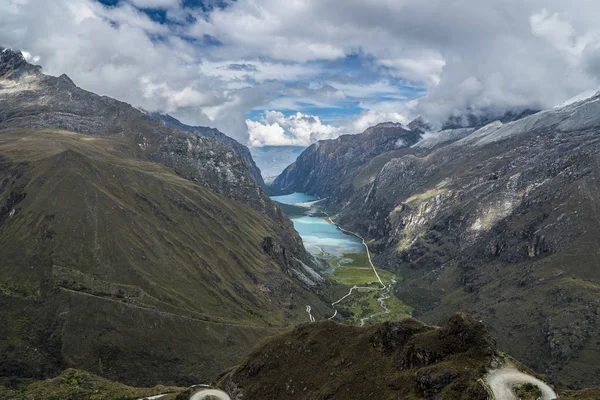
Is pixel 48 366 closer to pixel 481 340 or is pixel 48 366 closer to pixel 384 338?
pixel 384 338

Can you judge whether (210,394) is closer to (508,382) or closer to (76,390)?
(76,390)

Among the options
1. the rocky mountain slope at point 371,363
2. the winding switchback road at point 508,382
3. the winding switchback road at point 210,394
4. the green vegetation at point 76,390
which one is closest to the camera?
the winding switchback road at point 508,382

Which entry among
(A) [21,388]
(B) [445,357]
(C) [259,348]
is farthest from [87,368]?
(B) [445,357]

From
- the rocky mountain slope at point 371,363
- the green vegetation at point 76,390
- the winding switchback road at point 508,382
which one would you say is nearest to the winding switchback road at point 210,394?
the rocky mountain slope at point 371,363

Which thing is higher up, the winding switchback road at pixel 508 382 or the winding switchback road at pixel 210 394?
the winding switchback road at pixel 508 382

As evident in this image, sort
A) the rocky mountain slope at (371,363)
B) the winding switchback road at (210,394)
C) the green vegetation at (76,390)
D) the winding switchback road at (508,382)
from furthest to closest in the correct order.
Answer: the green vegetation at (76,390), the winding switchback road at (210,394), the rocky mountain slope at (371,363), the winding switchback road at (508,382)

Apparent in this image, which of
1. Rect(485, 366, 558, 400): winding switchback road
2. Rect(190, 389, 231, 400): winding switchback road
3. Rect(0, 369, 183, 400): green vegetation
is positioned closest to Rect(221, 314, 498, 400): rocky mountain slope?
Rect(190, 389, 231, 400): winding switchback road

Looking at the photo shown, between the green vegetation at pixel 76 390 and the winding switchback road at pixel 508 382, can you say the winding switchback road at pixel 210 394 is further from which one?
the winding switchback road at pixel 508 382

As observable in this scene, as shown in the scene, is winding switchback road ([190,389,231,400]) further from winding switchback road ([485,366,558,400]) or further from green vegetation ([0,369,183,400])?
winding switchback road ([485,366,558,400])

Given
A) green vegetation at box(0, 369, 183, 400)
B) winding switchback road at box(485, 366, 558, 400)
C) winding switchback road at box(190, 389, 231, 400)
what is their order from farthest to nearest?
1. green vegetation at box(0, 369, 183, 400)
2. winding switchback road at box(190, 389, 231, 400)
3. winding switchback road at box(485, 366, 558, 400)
